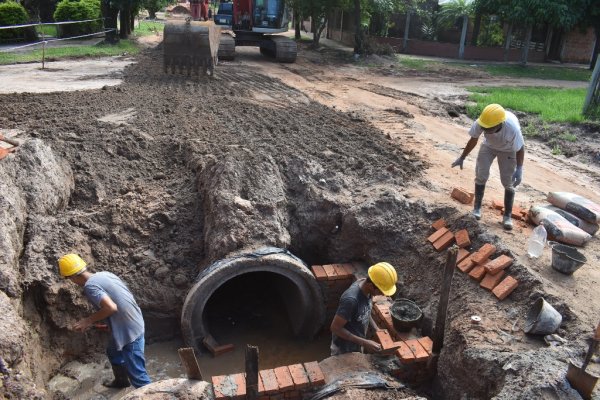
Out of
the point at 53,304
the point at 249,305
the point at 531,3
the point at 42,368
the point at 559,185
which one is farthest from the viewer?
the point at 531,3

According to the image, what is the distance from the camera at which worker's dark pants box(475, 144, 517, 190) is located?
596 cm

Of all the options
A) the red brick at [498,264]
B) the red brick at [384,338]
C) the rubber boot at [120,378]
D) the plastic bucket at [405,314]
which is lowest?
the rubber boot at [120,378]

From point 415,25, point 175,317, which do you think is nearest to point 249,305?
point 175,317

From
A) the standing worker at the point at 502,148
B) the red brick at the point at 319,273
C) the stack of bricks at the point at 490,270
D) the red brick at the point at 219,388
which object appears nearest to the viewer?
the red brick at the point at 219,388

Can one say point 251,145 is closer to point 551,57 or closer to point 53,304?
point 53,304

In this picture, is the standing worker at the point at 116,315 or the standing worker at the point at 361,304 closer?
the standing worker at the point at 361,304

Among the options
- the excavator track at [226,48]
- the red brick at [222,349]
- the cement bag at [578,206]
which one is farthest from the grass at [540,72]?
the red brick at [222,349]

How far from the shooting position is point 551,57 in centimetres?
2605

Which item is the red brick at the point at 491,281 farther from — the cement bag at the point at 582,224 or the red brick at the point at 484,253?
the cement bag at the point at 582,224

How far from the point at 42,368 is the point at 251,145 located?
444 centimetres

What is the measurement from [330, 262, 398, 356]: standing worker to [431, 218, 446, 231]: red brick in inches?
74.5

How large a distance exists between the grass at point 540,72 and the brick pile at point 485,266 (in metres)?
16.9

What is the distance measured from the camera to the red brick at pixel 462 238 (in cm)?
587

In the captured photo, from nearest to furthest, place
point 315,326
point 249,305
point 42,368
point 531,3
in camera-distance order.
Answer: point 42,368, point 315,326, point 249,305, point 531,3
